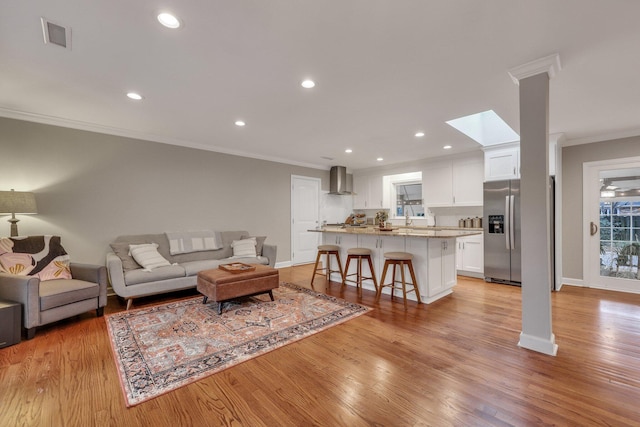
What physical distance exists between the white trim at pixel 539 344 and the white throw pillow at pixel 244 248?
12.3 feet

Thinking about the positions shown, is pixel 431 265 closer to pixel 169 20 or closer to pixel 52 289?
pixel 169 20

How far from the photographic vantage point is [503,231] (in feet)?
15.2

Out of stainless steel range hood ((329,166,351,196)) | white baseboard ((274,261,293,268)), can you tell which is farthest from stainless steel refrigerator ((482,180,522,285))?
white baseboard ((274,261,293,268))

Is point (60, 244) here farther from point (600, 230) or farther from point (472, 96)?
point (600, 230)

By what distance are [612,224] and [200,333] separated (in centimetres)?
601

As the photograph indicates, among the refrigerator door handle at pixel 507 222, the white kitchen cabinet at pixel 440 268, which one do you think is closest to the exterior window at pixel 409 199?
the refrigerator door handle at pixel 507 222

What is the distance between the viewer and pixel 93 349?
2408 millimetres

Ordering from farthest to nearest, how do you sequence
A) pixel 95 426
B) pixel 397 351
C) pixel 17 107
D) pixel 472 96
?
pixel 17 107, pixel 472 96, pixel 397 351, pixel 95 426

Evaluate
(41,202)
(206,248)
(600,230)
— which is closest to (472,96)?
(600,230)

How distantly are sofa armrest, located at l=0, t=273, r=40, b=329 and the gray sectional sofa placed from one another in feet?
2.56

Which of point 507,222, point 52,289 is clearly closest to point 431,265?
point 507,222

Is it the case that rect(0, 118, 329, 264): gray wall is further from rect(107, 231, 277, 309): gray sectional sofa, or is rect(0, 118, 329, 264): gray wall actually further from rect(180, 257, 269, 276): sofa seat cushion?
rect(180, 257, 269, 276): sofa seat cushion

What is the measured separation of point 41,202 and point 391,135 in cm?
497

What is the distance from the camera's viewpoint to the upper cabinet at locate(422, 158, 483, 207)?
5.29m
